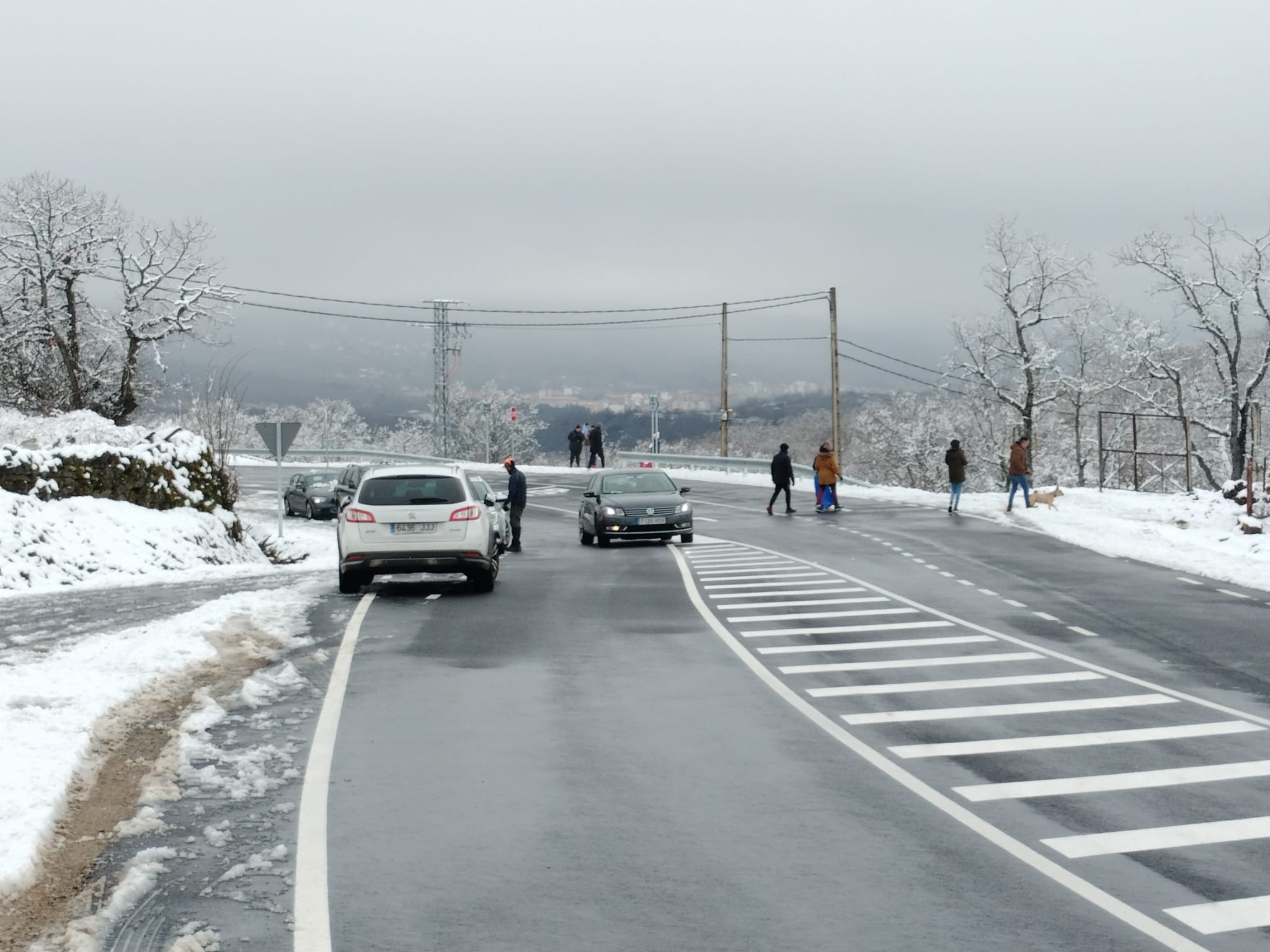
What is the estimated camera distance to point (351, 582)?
58.3ft

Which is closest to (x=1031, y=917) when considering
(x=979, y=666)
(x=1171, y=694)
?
(x=1171, y=694)

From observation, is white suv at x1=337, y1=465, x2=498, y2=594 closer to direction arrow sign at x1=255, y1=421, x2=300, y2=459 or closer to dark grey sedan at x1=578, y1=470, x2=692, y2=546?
dark grey sedan at x1=578, y1=470, x2=692, y2=546

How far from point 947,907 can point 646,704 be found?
15.8 feet

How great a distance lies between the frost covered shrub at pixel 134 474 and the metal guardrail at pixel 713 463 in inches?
949

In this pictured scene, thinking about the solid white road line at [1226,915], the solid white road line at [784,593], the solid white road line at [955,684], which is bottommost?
the solid white road line at [784,593]

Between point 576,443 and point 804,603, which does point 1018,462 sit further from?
point 576,443

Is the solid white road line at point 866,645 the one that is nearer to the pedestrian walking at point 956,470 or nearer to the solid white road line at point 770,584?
the solid white road line at point 770,584

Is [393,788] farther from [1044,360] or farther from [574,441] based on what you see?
[1044,360]

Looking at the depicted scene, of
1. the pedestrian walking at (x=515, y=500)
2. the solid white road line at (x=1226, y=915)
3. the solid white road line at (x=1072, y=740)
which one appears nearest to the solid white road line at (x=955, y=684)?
the solid white road line at (x=1072, y=740)

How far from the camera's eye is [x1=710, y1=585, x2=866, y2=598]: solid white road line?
17.9 metres

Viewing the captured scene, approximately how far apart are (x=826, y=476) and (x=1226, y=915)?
28.6m

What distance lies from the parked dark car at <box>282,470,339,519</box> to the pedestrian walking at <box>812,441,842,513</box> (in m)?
14.9

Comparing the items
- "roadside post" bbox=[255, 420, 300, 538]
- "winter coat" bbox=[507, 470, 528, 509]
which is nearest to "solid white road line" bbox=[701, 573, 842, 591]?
"winter coat" bbox=[507, 470, 528, 509]

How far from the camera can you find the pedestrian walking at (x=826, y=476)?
33.4 metres
